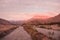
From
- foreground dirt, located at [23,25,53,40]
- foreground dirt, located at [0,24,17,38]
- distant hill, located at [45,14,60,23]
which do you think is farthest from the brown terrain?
distant hill, located at [45,14,60,23]

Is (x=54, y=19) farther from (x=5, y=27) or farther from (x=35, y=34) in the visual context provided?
(x=5, y=27)

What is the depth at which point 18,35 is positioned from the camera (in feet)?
9.80

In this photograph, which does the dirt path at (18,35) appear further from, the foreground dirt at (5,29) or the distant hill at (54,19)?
the distant hill at (54,19)

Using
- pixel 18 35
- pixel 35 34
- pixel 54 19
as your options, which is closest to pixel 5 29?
pixel 18 35

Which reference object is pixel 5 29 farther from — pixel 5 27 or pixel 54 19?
pixel 54 19

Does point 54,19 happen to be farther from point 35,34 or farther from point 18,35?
point 18,35

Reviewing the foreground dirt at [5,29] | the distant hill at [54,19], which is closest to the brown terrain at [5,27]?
the foreground dirt at [5,29]

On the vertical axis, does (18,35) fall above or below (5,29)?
below

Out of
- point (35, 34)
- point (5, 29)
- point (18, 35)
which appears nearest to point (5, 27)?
point (5, 29)

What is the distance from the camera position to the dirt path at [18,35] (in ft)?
9.75

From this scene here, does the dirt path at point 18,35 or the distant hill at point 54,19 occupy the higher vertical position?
the distant hill at point 54,19

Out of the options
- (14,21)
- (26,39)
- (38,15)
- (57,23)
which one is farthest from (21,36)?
(57,23)

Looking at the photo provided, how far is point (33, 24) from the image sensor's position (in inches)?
120

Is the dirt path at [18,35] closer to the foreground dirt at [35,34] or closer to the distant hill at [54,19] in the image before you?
the foreground dirt at [35,34]
